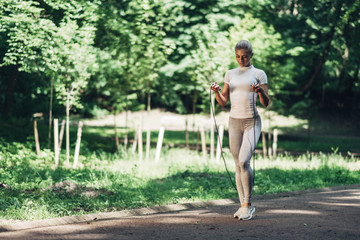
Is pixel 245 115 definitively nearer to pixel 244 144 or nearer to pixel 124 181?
pixel 244 144

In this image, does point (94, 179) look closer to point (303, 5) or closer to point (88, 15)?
point (88, 15)

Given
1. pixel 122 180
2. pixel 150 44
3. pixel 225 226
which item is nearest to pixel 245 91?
pixel 225 226

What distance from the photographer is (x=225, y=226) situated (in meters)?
5.93

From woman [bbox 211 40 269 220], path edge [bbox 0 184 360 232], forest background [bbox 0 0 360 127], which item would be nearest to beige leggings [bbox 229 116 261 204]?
woman [bbox 211 40 269 220]

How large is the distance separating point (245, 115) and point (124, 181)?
183 inches

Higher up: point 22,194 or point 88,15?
point 88,15

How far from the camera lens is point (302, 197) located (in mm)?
8820

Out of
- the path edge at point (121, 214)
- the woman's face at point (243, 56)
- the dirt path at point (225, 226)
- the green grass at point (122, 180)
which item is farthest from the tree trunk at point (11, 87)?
the woman's face at point (243, 56)

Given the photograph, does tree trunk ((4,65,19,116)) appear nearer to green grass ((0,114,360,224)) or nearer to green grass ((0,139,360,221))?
green grass ((0,114,360,224))

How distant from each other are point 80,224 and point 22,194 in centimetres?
211

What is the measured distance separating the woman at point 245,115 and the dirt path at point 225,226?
46 cm

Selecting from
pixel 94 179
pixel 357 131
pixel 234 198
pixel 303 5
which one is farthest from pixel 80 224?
pixel 357 131

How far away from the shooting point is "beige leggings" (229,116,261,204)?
20.1 ft

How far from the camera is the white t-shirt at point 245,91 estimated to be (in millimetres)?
6148
